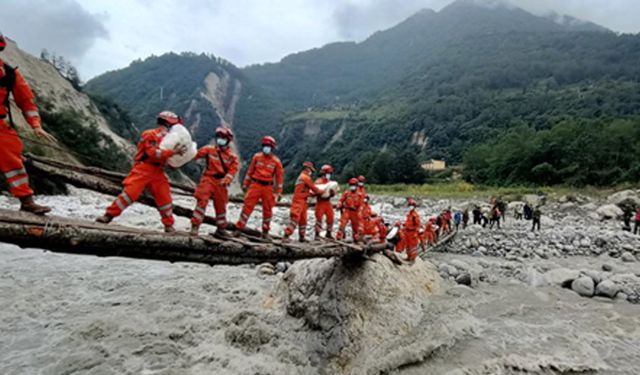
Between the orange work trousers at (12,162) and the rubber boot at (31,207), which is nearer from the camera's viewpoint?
the orange work trousers at (12,162)

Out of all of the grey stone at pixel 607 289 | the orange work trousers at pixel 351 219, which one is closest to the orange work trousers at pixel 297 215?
the orange work trousers at pixel 351 219

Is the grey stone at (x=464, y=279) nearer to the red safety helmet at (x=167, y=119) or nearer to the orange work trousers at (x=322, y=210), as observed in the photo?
the orange work trousers at (x=322, y=210)

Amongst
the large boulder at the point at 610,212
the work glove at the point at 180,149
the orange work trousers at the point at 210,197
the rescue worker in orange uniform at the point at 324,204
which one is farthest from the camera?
the large boulder at the point at 610,212

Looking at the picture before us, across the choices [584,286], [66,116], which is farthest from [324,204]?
[66,116]

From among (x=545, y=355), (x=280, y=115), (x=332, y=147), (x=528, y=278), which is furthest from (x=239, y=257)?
(x=280, y=115)

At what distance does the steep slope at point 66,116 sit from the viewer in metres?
39.7

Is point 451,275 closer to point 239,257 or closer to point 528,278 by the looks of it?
point 528,278

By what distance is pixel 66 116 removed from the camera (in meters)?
42.1

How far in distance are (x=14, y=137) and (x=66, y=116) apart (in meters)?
46.1

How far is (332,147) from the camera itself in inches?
4250

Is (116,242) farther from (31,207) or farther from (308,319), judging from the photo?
(308,319)

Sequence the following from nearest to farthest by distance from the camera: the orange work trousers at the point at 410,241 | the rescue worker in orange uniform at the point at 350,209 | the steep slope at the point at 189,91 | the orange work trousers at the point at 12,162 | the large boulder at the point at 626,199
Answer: the orange work trousers at the point at 12,162 → the rescue worker in orange uniform at the point at 350,209 → the orange work trousers at the point at 410,241 → the large boulder at the point at 626,199 → the steep slope at the point at 189,91

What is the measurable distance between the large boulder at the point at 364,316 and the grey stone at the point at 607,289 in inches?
192

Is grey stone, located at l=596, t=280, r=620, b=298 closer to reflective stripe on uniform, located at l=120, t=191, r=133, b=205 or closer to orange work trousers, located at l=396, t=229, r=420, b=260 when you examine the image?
orange work trousers, located at l=396, t=229, r=420, b=260
